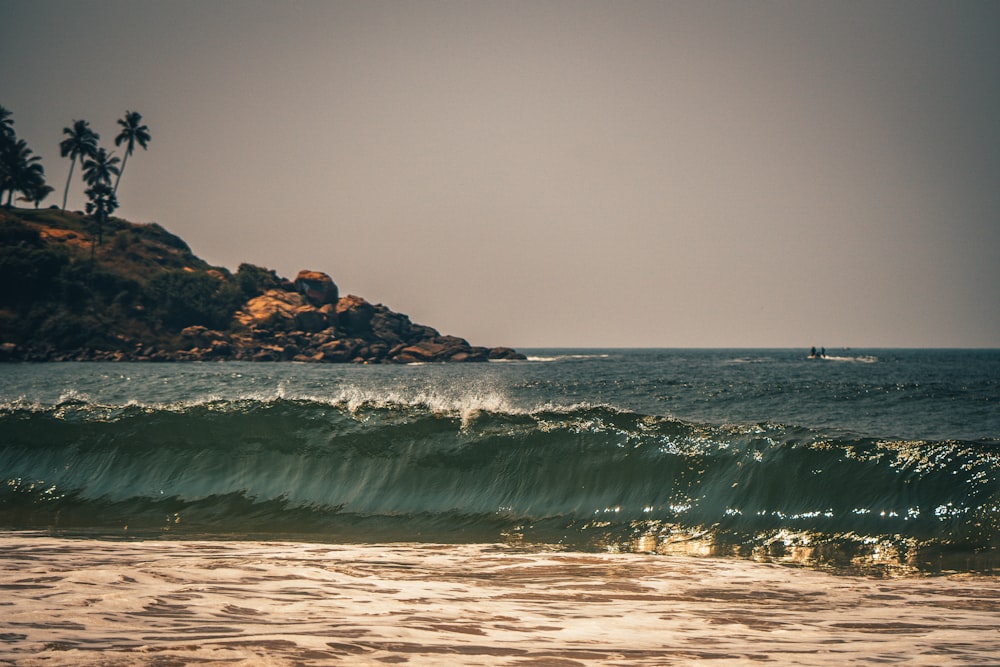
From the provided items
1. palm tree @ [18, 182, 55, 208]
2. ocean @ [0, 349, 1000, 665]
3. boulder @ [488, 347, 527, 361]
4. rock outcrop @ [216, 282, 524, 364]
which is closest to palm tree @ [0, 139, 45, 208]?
palm tree @ [18, 182, 55, 208]

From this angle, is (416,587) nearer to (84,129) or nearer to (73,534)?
(73,534)

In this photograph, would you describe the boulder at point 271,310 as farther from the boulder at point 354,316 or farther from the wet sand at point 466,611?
the wet sand at point 466,611

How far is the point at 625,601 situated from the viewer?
8.46 metres

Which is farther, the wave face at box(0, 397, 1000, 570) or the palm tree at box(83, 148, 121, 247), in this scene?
the palm tree at box(83, 148, 121, 247)

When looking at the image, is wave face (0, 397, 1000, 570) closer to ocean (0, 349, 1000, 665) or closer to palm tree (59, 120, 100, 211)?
ocean (0, 349, 1000, 665)

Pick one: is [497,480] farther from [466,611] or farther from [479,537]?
[466,611]

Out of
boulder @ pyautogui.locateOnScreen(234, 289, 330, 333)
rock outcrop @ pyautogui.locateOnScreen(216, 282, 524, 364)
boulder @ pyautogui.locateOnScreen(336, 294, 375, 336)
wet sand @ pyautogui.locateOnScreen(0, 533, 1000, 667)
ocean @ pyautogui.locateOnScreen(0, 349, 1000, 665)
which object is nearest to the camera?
wet sand @ pyautogui.locateOnScreen(0, 533, 1000, 667)

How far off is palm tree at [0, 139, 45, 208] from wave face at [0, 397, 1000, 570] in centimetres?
11978

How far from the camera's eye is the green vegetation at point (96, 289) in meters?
109

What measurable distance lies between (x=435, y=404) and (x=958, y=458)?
12.3 m

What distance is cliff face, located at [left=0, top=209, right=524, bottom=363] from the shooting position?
109312 millimetres

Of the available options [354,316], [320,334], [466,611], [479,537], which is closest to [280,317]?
[320,334]

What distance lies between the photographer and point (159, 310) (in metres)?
121

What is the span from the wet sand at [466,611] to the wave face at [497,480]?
2.22 metres
